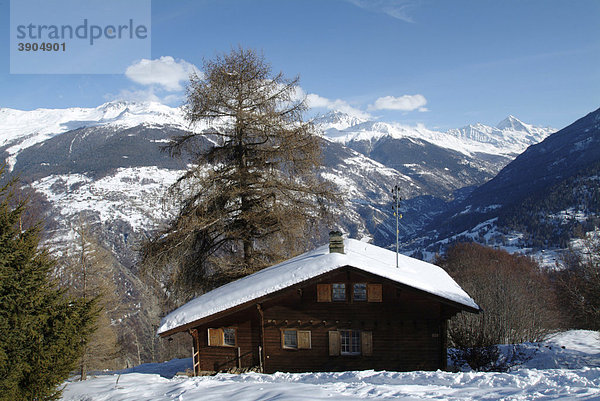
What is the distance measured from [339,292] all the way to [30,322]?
10.7 m

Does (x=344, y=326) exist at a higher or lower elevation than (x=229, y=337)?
higher

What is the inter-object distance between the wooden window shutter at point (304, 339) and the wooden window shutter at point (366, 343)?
215 centimetres

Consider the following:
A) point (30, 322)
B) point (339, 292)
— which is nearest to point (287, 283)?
point (339, 292)

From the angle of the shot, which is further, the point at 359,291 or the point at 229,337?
the point at 229,337

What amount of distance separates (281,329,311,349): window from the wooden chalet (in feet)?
0.13

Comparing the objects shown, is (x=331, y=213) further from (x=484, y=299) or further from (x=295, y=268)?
(x=484, y=299)

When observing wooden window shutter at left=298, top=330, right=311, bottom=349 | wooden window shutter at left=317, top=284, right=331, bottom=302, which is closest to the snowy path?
wooden window shutter at left=298, top=330, right=311, bottom=349

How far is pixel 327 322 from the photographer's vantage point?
53.0 feet

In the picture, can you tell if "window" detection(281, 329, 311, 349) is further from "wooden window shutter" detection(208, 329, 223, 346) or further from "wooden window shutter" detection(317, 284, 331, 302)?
"wooden window shutter" detection(208, 329, 223, 346)

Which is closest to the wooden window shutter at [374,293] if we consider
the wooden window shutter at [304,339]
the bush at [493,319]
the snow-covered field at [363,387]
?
the wooden window shutter at [304,339]

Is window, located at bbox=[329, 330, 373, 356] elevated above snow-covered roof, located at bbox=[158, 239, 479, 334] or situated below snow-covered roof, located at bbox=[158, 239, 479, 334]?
below

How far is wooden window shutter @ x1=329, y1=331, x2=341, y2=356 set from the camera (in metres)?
16.0

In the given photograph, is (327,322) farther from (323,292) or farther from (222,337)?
(222,337)

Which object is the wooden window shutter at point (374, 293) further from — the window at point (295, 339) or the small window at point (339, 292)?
the window at point (295, 339)
